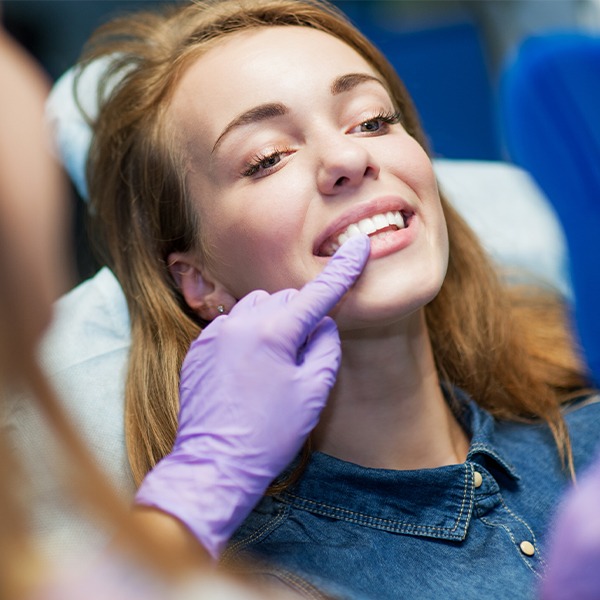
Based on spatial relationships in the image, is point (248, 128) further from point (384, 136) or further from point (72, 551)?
point (72, 551)

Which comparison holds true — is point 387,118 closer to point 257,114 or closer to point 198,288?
point 257,114

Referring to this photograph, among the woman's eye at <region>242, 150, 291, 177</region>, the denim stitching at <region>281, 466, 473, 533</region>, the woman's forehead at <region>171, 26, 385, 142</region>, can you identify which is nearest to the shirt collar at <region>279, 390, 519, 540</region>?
the denim stitching at <region>281, 466, 473, 533</region>

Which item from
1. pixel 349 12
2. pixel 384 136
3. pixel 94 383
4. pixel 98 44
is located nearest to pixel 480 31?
pixel 349 12

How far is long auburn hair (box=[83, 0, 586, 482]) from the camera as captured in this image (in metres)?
1.42

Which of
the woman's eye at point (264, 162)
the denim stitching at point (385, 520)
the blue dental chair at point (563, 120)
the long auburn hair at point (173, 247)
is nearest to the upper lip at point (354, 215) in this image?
the woman's eye at point (264, 162)

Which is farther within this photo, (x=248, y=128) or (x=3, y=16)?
(x=3, y=16)

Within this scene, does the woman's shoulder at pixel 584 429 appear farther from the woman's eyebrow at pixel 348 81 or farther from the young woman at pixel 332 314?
the woman's eyebrow at pixel 348 81

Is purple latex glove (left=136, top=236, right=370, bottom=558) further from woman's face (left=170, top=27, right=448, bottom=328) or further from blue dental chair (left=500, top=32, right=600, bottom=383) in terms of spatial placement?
blue dental chair (left=500, top=32, right=600, bottom=383)

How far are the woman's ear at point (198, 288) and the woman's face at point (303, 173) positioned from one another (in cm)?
2

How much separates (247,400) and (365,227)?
310 millimetres

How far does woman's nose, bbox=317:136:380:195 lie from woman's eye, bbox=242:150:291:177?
0.07m

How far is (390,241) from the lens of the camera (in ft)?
4.10

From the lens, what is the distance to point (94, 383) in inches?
58.6

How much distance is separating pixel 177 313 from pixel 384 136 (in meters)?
0.41
